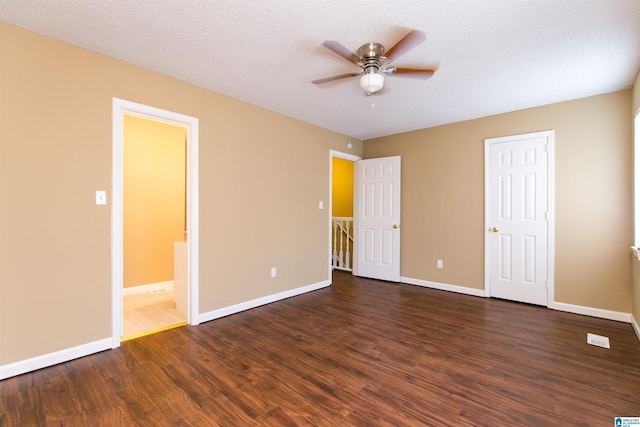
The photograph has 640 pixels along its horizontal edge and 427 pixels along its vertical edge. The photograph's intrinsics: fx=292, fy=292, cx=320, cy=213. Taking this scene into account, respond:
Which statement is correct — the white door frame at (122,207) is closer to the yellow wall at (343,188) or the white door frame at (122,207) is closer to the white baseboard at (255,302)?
the white baseboard at (255,302)

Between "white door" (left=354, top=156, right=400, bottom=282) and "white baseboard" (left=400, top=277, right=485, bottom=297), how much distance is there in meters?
0.19

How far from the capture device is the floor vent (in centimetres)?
262

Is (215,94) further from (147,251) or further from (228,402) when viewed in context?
(228,402)

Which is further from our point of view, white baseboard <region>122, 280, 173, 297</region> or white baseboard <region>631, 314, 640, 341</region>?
white baseboard <region>122, 280, 173, 297</region>

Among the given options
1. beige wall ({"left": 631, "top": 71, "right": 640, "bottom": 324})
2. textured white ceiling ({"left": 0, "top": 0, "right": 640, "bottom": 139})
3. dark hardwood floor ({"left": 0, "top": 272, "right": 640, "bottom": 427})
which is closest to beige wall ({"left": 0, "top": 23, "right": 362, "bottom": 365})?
textured white ceiling ({"left": 0, "top": 0, "right": 640, "bottom": 139})

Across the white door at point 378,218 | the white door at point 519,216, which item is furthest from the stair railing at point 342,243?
the white door at point 519,216

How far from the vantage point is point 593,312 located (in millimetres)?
3330

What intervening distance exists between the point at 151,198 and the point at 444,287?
4622 mm

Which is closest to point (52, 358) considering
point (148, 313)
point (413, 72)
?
point (148, 313)

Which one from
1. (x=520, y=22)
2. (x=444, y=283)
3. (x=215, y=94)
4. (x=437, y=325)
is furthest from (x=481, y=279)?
(x=215, y=94)

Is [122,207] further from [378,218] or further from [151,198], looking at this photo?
[378,218]

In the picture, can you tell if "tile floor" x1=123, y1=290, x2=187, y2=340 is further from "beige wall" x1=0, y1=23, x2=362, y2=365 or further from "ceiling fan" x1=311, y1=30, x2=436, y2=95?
"ceiling fan" x1=311, y1=30, x2=436, y2=95

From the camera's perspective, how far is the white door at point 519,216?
364 cm

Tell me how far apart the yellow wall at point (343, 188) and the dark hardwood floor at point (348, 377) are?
405 centimetres
